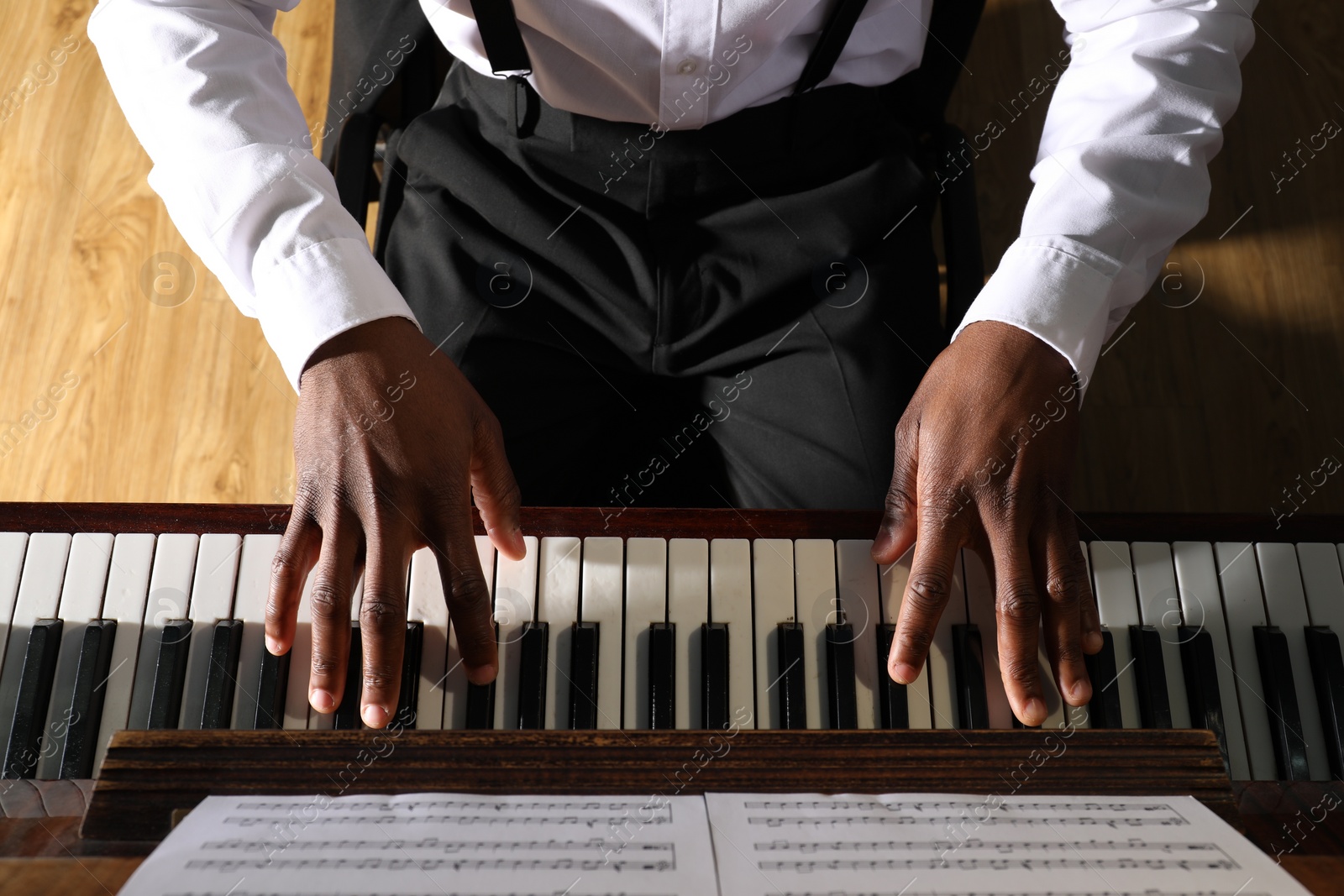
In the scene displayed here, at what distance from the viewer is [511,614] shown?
899 mm

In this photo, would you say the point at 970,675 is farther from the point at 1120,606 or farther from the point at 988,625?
the point at 1120,606

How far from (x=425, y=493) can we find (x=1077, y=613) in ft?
2.17

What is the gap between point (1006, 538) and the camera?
2.90 feet

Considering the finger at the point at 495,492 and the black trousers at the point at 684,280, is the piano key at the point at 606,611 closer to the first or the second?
the finger at the point at 495,492

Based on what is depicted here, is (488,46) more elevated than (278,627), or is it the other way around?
(488,46)

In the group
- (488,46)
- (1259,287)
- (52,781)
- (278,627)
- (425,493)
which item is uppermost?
(1259,287)

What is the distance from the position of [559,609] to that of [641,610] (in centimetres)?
8

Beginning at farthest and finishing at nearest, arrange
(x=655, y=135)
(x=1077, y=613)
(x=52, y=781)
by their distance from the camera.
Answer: (x=655, y=135) → (x=1077, y=613) → (x=52, y=781)

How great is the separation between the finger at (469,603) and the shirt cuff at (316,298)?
0.24 m

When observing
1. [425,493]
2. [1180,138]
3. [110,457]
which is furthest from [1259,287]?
[110,457]

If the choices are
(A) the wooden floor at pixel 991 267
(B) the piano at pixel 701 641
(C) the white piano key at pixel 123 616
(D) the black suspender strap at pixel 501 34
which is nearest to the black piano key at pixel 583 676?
(B) the piano at pixel 701 641

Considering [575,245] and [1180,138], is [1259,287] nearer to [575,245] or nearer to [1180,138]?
[1180,138]

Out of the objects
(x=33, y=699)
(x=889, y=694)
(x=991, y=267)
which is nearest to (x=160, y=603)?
(x=33, y=699)

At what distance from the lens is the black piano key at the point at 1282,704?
887 mm
